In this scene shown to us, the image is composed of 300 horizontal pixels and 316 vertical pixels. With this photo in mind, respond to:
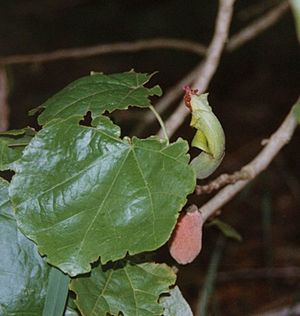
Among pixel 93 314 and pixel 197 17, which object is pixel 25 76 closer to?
pixel 197 17

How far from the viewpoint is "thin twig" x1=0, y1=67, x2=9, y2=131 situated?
1.75 metres

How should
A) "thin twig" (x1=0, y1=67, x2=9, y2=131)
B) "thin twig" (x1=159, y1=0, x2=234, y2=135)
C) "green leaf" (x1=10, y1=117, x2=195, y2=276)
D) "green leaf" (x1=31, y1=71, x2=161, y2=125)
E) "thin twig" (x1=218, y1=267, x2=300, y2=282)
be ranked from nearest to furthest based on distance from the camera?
"green leaf" (x1=10, y1=117, x2=195, y2=276)
"green leaf" (x1=31, y1=71, x2=161, y2=125)
"thin twig" (x1=159, y1=0, x2=234, y2=135)
"thin twig" (x1=0, y1=67, x2=9, y2=131)
"thin twig" (x1=218, y1=267, x2=300, y2=282)

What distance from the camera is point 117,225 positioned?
88 centimetres

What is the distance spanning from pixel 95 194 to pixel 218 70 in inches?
121

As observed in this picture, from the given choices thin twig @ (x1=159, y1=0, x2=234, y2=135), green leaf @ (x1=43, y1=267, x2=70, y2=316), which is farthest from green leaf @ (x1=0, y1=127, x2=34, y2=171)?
thin twig @ (x1=159, y1=0, x2=234, y2=135)

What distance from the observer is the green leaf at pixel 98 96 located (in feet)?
3.23

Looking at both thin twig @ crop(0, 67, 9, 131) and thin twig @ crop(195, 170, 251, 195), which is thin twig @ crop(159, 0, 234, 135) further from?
thin twig @ crop(0, 67, 9, 131)

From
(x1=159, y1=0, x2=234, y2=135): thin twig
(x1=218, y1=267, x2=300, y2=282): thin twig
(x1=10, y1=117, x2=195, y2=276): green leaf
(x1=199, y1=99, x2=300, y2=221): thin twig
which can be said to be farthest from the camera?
(x1=218, y1=267, x2=300, y2=282): thin twig

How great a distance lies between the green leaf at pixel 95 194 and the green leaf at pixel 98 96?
0.22ft

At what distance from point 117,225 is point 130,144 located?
95mm

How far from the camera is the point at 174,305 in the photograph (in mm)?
995

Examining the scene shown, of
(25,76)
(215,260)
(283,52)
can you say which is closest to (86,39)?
(25,76)

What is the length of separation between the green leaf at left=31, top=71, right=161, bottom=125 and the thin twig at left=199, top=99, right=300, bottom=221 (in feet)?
0.68

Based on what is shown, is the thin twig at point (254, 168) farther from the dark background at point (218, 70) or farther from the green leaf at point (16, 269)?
the dark background at point (218, 70)
